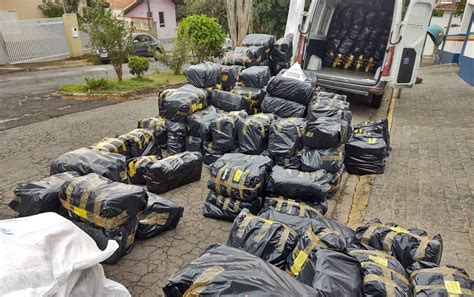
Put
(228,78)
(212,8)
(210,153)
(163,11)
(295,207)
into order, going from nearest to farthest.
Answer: (295,207) < (210,153) < (228,78) < (212,8) < (163,11)

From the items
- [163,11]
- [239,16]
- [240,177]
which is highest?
[163,11]

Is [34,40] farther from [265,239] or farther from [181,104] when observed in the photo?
[265,239]

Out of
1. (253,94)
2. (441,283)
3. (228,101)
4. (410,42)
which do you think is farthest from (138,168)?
(410,42)

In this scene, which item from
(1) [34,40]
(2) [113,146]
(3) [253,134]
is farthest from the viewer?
(1) [34,40]

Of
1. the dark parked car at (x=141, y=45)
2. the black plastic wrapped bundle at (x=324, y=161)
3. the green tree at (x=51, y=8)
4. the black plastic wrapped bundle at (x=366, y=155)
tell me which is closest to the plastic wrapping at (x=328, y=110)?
the black plastic wrapped bundle at (x=366, y=155)

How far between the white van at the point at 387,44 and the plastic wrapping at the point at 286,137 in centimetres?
316

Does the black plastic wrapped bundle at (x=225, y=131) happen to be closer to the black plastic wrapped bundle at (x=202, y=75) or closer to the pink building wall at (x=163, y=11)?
the black plastic wrapped bundle at (x=202, y=75)

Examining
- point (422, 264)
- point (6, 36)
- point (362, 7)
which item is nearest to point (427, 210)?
point (422, 264)

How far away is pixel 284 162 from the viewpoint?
4145 mm

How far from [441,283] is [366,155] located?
8.51ft

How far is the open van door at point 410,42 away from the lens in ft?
19.7

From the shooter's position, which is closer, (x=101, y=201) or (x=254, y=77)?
(x=101, y=201)

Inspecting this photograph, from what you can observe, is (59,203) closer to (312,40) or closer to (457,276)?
(457,276)

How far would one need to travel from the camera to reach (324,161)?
3867 mm
